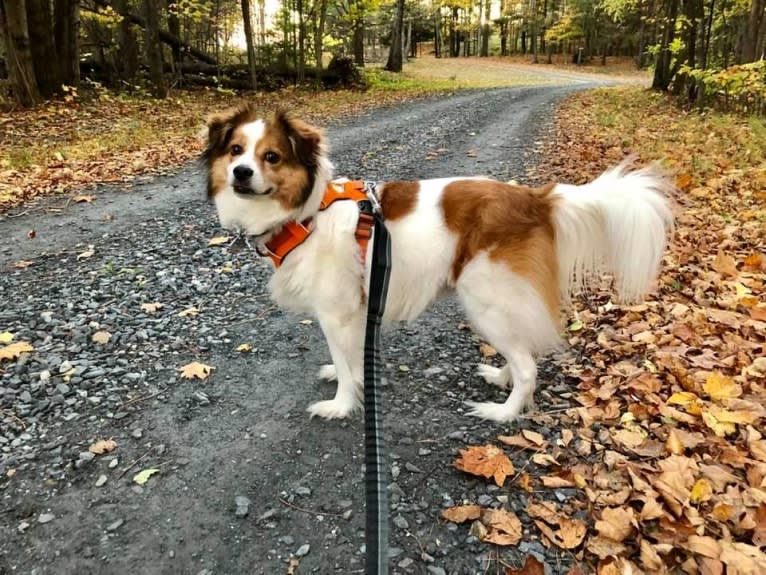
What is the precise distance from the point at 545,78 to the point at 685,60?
878 inches

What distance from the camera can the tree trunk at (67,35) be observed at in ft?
56.3

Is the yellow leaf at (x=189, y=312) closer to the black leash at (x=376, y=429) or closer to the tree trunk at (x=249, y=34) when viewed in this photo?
the black leash at (x=376, y=429)

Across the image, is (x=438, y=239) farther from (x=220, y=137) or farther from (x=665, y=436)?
(x=665, y=436)

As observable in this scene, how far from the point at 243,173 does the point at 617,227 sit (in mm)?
2271

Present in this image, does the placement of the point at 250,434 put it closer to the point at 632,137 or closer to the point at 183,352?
the point at 183,352

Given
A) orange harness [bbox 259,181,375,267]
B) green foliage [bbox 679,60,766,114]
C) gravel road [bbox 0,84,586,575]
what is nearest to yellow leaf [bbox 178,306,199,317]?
gravel road [bbox 0,84,586,575]

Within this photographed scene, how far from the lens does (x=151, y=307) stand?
4.97m

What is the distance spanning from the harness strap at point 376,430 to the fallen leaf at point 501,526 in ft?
2.93

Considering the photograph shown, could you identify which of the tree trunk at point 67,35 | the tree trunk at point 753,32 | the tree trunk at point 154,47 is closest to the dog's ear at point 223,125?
the tree trunk at point 753,32

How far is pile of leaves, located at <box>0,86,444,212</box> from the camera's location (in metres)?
9.22

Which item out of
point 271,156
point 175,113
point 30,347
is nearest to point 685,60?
point 175,113

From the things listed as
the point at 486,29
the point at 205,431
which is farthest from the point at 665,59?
the point at 486,29

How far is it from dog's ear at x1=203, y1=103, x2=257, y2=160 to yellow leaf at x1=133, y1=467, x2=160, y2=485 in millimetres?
1993

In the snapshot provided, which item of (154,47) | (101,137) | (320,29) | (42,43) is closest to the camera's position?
(101,137)
